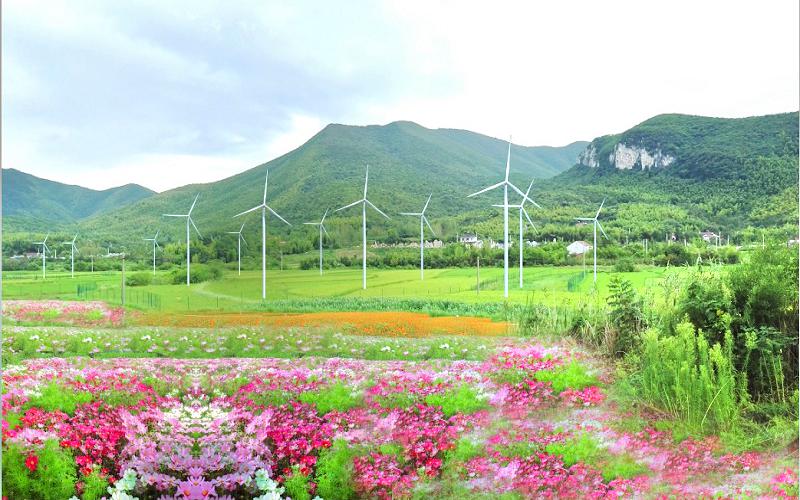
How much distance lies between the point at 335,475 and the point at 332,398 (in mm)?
824

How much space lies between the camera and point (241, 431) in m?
5.77

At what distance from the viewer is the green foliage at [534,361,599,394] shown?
5.79m

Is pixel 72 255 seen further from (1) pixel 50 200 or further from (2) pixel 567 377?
(2) pixel 567 377

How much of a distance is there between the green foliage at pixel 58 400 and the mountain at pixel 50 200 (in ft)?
6.77

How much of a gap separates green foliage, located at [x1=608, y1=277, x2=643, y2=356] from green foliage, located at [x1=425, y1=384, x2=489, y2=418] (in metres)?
1.60

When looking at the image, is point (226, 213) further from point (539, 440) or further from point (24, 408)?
point (539, 440)

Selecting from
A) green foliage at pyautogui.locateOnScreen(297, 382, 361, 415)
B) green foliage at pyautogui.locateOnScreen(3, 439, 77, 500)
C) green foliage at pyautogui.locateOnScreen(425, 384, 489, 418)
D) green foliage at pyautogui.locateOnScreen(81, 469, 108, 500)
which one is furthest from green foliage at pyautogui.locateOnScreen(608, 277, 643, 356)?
green foliage at pyautogui.locateOnScreen(3, 439, 77, 500)

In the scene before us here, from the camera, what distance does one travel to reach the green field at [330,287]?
253 inches

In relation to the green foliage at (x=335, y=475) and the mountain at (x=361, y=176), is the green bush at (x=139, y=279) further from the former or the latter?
the green foliage at (x=335, y=475)

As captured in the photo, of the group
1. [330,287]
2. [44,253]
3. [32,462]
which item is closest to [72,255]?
[44,253]

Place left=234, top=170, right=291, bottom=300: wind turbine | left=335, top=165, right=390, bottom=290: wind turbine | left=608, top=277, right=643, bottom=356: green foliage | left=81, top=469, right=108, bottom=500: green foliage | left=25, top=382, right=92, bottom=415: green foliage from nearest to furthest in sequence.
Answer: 1. left=81, top=469, right=108, bottom=500: green foliage
2. left=25, top=382, right=92, bottom=415: green foliage
3. left=608, top=277, right=643, bottom=356: green foliage
4. left=335, top=165, right=390, bottom=290: wind turbine
5. left=234, top=170, right=291, bottom=300: wind turbine

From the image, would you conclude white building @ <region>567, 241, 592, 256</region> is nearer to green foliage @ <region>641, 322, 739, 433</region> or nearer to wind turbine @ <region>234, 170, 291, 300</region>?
green foliage @ <region>641, 322, 739, 433</region>

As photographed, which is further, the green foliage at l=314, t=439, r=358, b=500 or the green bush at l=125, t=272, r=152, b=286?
the green bush at l=125, t=272, r=152, b=286

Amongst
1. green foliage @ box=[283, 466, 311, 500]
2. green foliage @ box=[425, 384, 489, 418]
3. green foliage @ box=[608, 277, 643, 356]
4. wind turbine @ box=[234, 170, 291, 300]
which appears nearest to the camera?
green foliage @ box=[283, 466, 311, 500]
